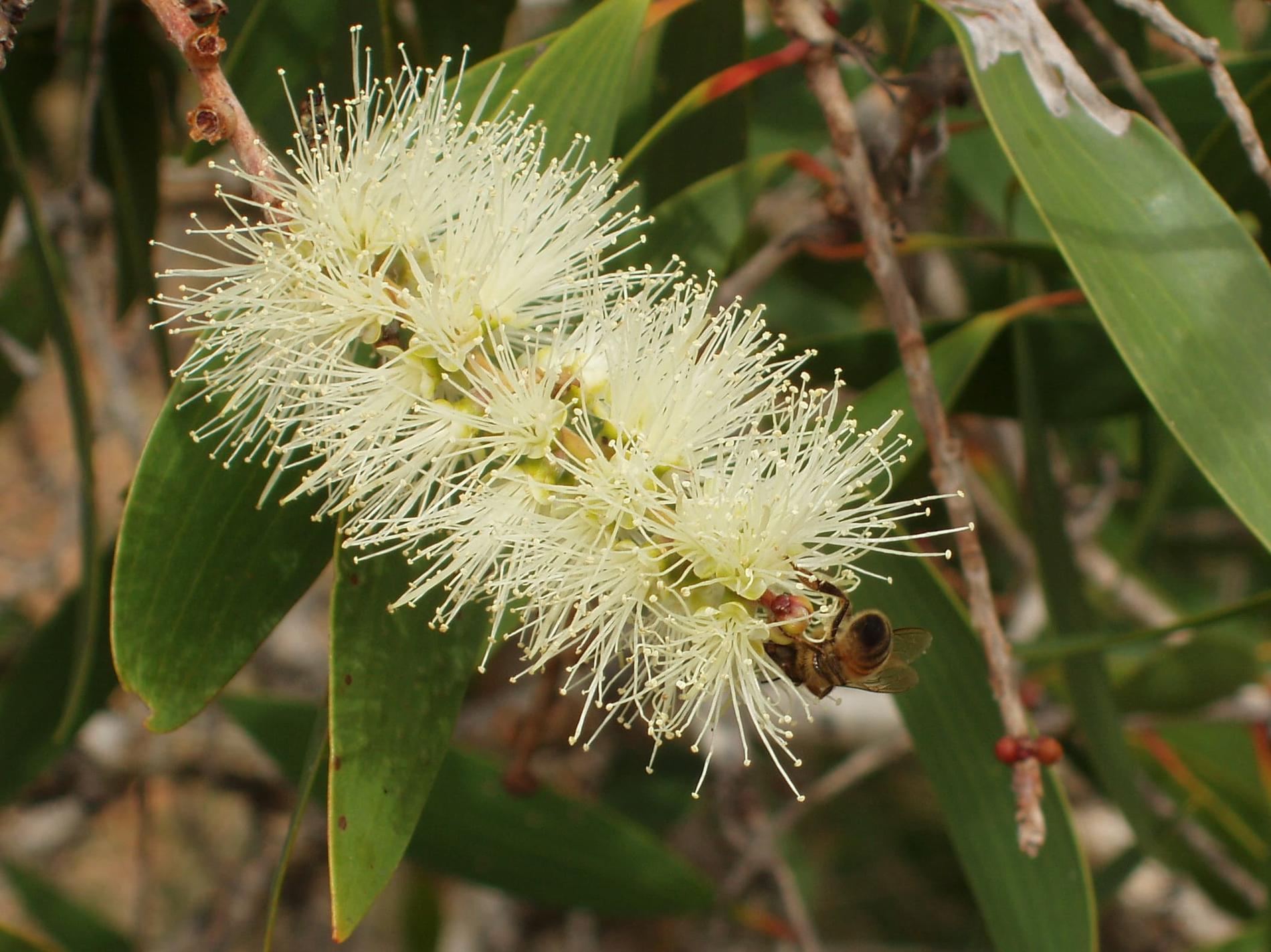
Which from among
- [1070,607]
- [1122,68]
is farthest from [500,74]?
[1070,607]

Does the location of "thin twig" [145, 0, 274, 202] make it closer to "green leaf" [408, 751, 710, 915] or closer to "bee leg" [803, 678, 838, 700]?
"bee leg" [803, 678, 838, 700]

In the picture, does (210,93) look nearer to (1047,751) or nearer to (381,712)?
(381,712)

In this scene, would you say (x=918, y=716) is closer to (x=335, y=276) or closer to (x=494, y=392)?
(x=494, y=392)

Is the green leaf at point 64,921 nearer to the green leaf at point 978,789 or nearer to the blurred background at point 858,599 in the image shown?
the blurred background at point 858,599

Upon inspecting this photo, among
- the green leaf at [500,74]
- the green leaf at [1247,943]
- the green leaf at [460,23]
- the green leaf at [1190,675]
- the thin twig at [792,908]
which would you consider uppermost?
the green leaf at [460,23]

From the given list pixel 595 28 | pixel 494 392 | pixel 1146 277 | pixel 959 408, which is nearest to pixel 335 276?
pixel 494 392

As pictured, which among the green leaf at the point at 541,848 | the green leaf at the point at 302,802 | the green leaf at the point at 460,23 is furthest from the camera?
the green leaf at the point at 541,848

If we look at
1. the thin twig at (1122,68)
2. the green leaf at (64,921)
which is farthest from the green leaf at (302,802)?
the green leaf at (64,921)
